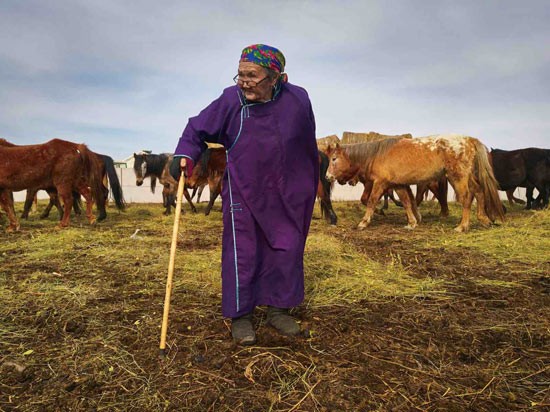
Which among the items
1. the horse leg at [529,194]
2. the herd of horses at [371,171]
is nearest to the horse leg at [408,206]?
the herd of horses at [371,171]

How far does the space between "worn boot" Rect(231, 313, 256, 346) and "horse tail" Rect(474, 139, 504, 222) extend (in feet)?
20.6

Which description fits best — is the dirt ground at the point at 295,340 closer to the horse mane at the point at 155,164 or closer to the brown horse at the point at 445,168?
the brown horse at the point at 445,168

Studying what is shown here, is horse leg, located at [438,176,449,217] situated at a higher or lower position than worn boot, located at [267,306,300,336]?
higher

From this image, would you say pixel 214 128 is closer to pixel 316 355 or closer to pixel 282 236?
pixel 282 236

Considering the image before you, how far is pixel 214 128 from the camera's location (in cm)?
240

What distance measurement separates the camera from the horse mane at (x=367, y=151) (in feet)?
25.0

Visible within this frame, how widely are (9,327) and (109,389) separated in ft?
4.05

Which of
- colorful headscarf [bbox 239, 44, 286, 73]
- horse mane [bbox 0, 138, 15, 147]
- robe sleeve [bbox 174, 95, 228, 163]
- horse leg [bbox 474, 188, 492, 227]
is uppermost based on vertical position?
horse mane [bbox 0, 138, 15, 147]

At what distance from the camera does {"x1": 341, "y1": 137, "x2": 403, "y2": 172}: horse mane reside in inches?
300

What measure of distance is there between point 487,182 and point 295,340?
6.28 meters

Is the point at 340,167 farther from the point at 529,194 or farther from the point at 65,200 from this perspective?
the point at 529,194

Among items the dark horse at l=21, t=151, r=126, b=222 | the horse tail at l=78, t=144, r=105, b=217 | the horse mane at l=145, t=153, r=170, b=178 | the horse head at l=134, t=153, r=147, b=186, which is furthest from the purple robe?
the horse head at l=134, t=153, r=147, b=186

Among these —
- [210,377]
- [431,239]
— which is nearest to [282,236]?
[210,377]

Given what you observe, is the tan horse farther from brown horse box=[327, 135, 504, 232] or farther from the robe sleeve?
the robe sleeve
